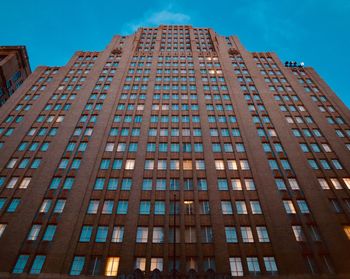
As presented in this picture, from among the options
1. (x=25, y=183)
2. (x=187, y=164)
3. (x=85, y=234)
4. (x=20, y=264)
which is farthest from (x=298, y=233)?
(x=25, y=183)

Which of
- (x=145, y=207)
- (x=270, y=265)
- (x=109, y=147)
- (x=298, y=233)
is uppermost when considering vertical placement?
(x=109, y=147)

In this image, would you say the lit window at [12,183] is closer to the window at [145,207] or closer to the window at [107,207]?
the window at [107,207]

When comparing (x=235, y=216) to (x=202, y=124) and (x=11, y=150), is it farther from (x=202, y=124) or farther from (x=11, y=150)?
(x=11, y=150)

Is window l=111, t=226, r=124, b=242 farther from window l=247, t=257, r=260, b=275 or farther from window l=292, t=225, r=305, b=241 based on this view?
window l=292, t=225, r=305, b=241

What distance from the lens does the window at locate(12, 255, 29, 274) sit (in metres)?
26.1

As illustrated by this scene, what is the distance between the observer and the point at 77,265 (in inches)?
1046

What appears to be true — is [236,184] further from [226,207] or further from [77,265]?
[77,265]

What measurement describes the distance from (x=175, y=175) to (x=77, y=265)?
1682 centimetres

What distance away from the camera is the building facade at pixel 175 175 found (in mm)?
27156

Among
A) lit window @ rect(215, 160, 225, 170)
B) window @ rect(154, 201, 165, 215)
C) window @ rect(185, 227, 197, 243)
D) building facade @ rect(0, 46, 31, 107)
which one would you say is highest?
building facade @ rect(0, 46, 31, 107)

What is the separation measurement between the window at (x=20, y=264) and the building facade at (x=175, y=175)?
0.12 m

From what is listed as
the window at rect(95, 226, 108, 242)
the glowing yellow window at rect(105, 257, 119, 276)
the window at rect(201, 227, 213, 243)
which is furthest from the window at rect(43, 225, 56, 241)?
the window at rect(201, 227, 213, 243)

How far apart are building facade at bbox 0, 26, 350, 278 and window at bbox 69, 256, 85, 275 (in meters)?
0.14

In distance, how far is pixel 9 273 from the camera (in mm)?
25422
